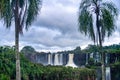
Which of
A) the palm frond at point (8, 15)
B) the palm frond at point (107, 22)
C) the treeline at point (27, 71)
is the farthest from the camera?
the treeline at point (27, 71)

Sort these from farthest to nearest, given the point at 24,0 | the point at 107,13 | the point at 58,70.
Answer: the point at 58,70, the point at 107,13, the point at 24,0

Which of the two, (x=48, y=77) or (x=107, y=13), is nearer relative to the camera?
(x=107, y=13)

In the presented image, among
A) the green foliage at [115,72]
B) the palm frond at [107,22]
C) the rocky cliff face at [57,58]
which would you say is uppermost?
the palm frond at [107,22]

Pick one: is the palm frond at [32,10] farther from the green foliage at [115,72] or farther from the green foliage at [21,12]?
the green foliage at [115,72]

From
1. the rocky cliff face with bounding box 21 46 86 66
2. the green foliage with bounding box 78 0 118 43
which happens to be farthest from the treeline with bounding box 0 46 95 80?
the rocky cliff face with bounding box 21 46 86 66

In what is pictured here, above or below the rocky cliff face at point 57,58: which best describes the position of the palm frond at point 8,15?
above

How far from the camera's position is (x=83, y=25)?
17.0 meters

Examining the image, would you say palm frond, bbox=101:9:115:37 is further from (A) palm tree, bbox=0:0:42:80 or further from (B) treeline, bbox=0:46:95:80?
(B) treeline, bbox=0:46:95:80

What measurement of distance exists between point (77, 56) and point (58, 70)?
1338 inches

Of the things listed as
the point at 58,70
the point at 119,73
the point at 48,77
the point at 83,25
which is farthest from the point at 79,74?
the point at 83,25

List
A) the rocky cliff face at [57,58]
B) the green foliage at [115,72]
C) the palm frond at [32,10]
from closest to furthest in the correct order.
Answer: the palm frond at [32,10] → the green foliage at [115,72] → the rocky cliff face at [57,58]

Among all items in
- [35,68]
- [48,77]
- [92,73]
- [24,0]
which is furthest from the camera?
[92,73]

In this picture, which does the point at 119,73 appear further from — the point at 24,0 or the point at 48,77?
the point at 24,0

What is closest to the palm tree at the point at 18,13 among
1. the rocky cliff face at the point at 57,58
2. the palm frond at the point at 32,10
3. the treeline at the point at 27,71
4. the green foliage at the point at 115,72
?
the palm frond at the point at 32,10
